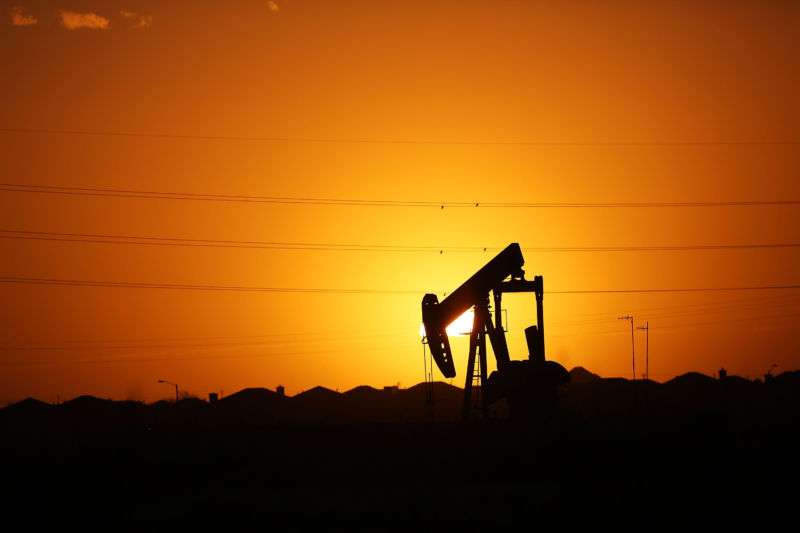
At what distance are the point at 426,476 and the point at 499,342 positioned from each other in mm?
6757

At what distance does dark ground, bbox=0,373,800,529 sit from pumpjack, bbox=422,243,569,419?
84 cm

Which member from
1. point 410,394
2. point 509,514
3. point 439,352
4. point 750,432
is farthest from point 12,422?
point 509,514

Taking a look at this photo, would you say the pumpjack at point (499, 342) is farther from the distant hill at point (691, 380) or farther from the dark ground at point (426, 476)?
the distant hill at point (691, 380)

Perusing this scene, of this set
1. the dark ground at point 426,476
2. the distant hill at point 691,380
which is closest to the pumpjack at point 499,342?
the dark ground at point 426,476

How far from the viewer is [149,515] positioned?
53.0ft

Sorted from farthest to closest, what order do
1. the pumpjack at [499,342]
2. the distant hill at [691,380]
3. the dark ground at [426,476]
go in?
the distant hill at [691,380]
the pumpjack at [499,342]
the dark ground at [426,476]

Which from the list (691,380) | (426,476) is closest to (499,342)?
(426,476)

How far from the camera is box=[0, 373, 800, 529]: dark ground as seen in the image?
1498 cm

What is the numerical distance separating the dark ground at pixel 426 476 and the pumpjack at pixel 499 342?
2.77 feet

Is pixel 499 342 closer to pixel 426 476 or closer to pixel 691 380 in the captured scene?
pixel 426 476

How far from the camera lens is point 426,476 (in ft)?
62.7

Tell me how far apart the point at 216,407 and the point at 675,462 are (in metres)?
59.9

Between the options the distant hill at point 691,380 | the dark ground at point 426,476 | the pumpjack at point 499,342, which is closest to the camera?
the dark ground at point 426,476

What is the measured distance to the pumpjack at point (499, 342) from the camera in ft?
76.8
